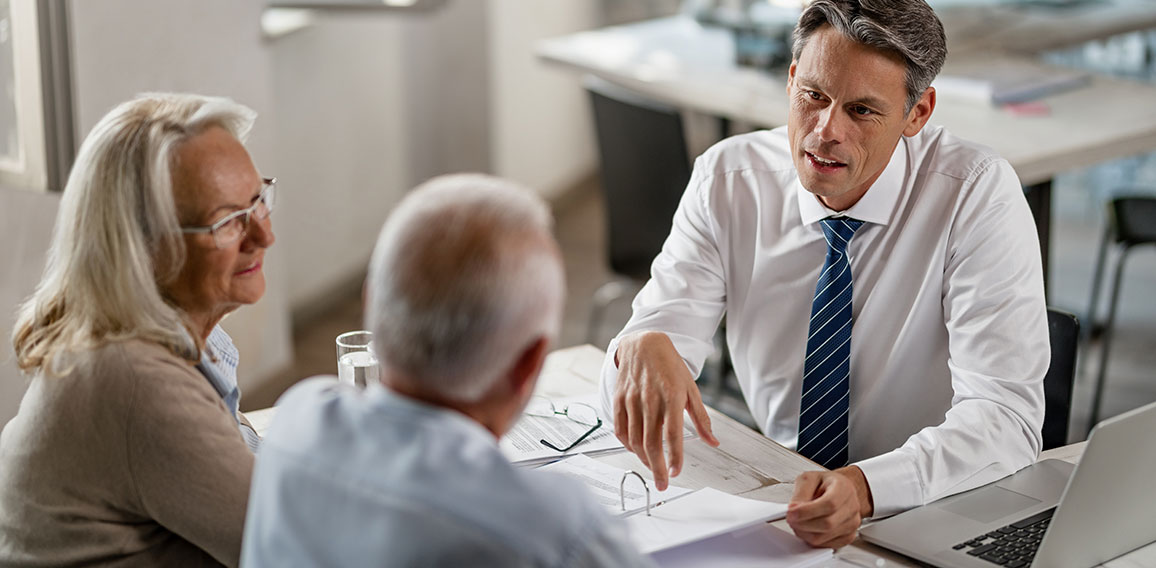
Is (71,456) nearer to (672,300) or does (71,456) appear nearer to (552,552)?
(552,552)

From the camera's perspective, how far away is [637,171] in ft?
10.3

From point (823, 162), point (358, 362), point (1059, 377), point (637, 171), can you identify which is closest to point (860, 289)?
point (823, 162)

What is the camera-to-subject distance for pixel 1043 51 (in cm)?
405

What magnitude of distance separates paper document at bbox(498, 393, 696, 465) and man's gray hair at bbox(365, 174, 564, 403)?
2.22 ft

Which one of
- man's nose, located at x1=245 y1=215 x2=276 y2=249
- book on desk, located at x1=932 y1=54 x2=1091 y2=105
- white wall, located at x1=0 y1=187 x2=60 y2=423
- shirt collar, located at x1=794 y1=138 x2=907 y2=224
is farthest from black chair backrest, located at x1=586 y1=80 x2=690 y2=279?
man's nose, located at x1=245 y1=215 x2=276 y2=249

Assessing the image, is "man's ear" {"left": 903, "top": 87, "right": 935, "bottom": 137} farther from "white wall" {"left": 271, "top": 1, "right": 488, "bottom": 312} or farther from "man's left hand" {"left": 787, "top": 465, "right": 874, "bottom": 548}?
"white wall" {"left": 271, "top": 1, "right": 488, "bottom": 312}

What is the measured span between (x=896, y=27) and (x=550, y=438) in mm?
718

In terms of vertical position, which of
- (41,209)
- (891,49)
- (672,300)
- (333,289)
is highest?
(891,49)

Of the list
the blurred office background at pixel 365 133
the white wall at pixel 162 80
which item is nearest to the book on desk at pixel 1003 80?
the blurred office background at pixel 365 133

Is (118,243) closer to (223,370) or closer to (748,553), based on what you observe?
(223,370)

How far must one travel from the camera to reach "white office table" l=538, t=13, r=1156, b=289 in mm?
2969

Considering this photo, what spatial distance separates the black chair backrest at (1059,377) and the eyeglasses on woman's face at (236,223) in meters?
1.12

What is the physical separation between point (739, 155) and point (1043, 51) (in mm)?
2551

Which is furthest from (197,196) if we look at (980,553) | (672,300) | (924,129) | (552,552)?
(924,129)
